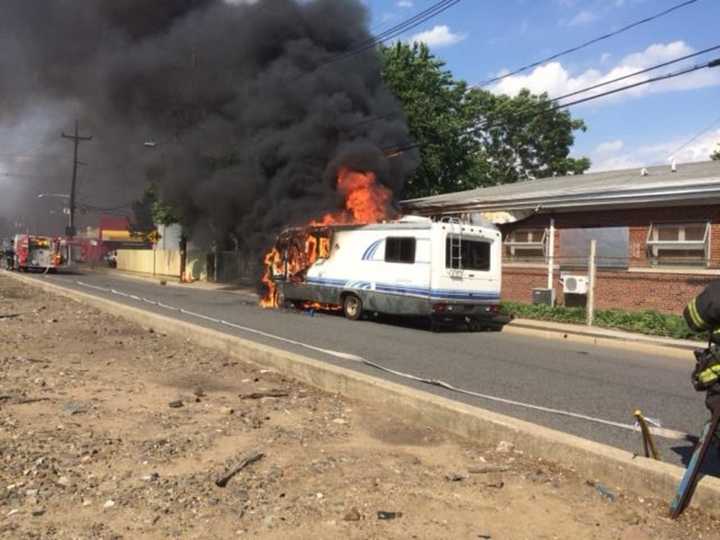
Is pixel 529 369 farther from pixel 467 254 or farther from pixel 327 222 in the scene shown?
pixel 327 222

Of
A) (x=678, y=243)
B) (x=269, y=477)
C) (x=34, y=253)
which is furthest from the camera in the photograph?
(x=34, y=253)

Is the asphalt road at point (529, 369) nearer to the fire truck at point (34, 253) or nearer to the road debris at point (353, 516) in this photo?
the road debris at point (353, 516)

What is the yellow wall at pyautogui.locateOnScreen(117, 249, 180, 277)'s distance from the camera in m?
42.5

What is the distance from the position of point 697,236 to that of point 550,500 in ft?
44.3

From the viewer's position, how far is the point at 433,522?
12.0 feet

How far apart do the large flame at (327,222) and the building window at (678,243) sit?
7210 millimetres

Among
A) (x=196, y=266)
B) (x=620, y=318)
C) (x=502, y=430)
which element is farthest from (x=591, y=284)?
(x=196, y=266)

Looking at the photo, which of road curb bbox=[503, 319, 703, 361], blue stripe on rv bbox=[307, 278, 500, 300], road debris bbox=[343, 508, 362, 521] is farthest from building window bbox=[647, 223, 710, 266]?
road debris bbox=[343, 508, 362, 521]

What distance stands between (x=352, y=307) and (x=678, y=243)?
7.75 m

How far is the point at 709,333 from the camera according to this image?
402 cm

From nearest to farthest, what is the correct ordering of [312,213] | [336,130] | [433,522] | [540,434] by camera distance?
[433,522], [540,434], [312,213], [336,130]

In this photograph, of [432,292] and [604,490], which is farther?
[432,292]

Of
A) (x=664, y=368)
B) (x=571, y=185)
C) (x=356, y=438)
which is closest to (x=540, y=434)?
(x=356, y=438)

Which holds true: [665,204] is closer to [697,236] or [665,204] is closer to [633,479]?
[697,236]
